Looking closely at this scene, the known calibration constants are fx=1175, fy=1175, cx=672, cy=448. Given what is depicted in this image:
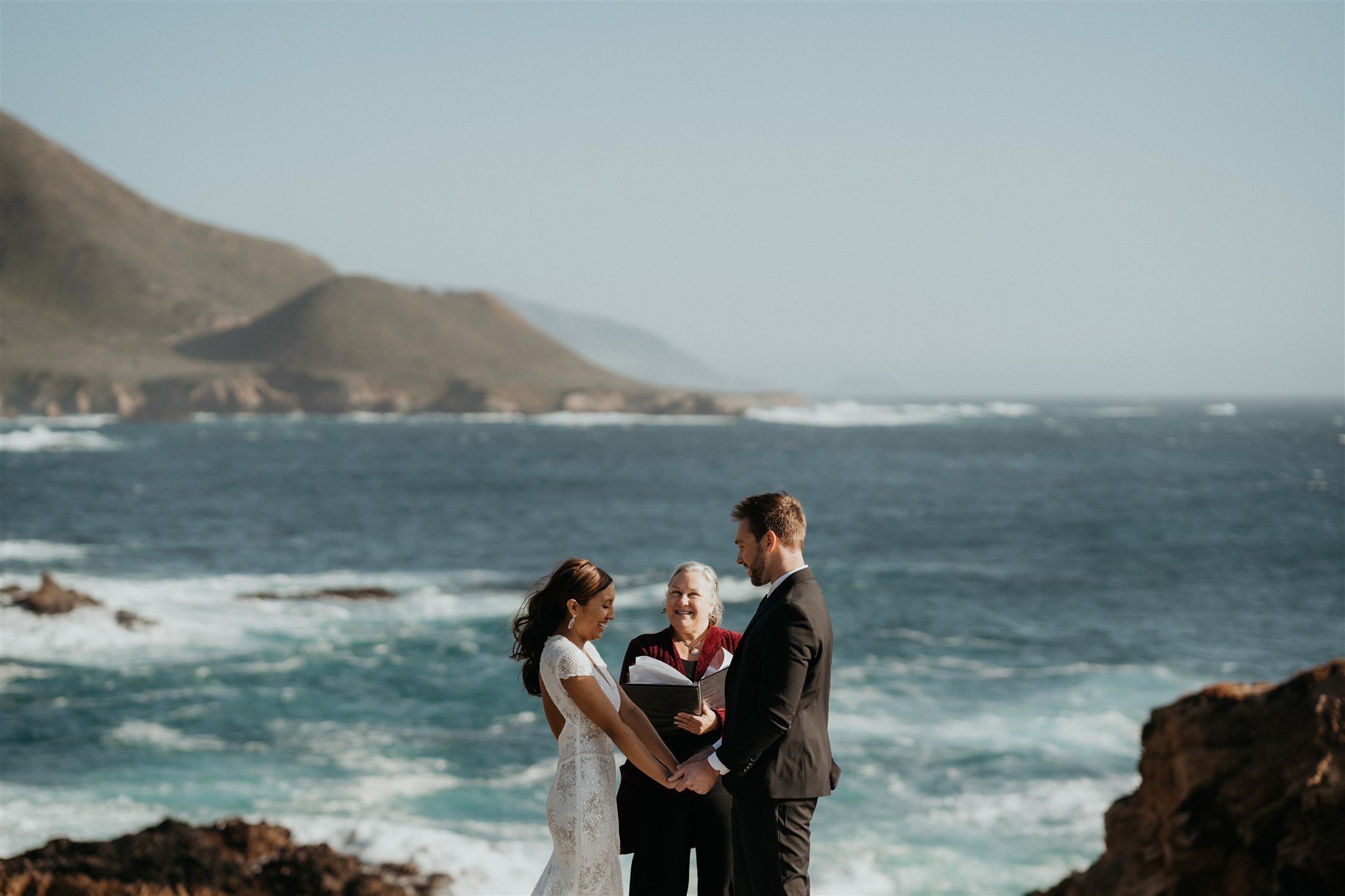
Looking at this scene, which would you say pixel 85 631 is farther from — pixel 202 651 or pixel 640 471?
pixel 640 471

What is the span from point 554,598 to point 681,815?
1.14 m

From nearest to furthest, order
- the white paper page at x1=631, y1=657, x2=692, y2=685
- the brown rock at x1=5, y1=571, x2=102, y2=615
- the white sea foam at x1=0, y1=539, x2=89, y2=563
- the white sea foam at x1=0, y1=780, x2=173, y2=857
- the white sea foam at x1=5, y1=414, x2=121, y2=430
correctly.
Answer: the white paper page at x1=631, y1=657, x2=692, y2=685 → the white sea foam at x1=0, y1=780, x2=173, y2=857 → the brown rock at x1=5, y1=571, x2=102, y2=615 → the white sea foam at x1=0, y1=539, x2=89, y2=563 → the white sea foam at x1=5, y1=414, x2=121, y2=430

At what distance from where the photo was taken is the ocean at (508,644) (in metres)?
14.4

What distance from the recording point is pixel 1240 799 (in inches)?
274

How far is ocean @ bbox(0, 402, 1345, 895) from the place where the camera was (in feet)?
47.3

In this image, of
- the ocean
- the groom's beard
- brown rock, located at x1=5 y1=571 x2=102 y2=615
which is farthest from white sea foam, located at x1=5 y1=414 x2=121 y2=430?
the groom's beard

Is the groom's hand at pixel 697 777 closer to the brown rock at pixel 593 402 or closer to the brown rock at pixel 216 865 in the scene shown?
the brown rock at pixel 216 865

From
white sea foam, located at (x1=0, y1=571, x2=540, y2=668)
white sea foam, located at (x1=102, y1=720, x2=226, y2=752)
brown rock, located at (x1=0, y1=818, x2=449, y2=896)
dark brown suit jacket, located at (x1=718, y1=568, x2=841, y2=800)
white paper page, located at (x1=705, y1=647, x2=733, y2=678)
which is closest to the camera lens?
dark brown suit jacket, located at (x1=718, y1=568, x2=841, y2=800)

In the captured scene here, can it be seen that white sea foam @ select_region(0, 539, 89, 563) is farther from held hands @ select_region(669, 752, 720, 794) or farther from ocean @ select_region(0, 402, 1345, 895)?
held hands @ select_region(669, 752, 720, 794)

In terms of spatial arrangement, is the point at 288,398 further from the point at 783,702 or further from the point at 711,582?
the point at 783,702

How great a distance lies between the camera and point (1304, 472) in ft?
258

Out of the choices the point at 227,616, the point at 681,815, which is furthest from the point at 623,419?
the point at 681,815

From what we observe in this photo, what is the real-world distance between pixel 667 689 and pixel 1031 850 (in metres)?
10.3

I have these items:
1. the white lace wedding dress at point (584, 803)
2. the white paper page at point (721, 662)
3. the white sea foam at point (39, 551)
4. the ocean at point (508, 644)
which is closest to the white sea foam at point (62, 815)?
the ocean at point (508, 644)
